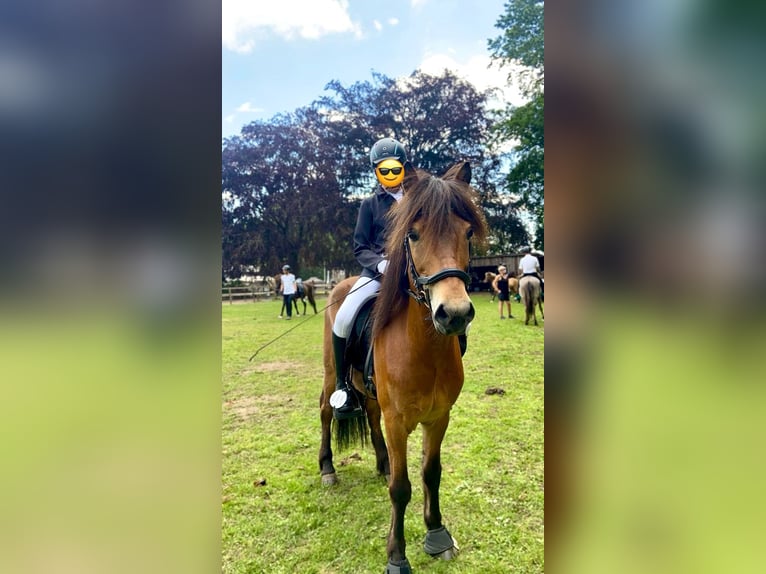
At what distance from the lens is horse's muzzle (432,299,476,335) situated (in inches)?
76.7

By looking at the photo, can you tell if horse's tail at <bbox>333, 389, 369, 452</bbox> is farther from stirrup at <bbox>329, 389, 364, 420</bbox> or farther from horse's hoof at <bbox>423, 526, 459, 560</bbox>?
horse's hoof at <bbox>423, 526, 459, 560</bbox>

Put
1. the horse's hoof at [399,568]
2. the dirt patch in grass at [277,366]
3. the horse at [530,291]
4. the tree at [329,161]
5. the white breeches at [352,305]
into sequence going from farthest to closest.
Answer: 1. the tree at [329,161]
2. the horse at [530,291]
3. the dirt patch in grass at [277,366]
4. the white breeches at [352,305]
5. the horse's hoof at [399,568]

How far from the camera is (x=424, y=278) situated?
2191 mm

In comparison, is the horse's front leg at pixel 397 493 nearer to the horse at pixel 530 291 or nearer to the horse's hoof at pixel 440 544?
the horse's hoof at pixel 440 544

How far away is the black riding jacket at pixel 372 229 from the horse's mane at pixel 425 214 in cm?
66

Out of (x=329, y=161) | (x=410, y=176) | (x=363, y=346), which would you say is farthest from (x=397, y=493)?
(x=329, y=161)

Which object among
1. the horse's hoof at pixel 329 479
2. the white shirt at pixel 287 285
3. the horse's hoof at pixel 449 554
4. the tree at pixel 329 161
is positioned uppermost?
the tree at pixel 329 161

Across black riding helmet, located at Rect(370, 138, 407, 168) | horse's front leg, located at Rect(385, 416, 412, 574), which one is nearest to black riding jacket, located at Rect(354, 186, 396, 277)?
black riding helmet, located at Rect(370, 138, 407, 168)

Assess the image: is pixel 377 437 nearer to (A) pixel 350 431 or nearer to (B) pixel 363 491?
(A) pixel 350 431

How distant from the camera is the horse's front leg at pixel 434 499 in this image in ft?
9.42

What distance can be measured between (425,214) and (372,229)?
1.29 m

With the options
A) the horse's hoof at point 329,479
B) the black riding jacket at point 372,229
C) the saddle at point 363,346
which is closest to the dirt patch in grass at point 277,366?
the horse's hoof at point 329,479
